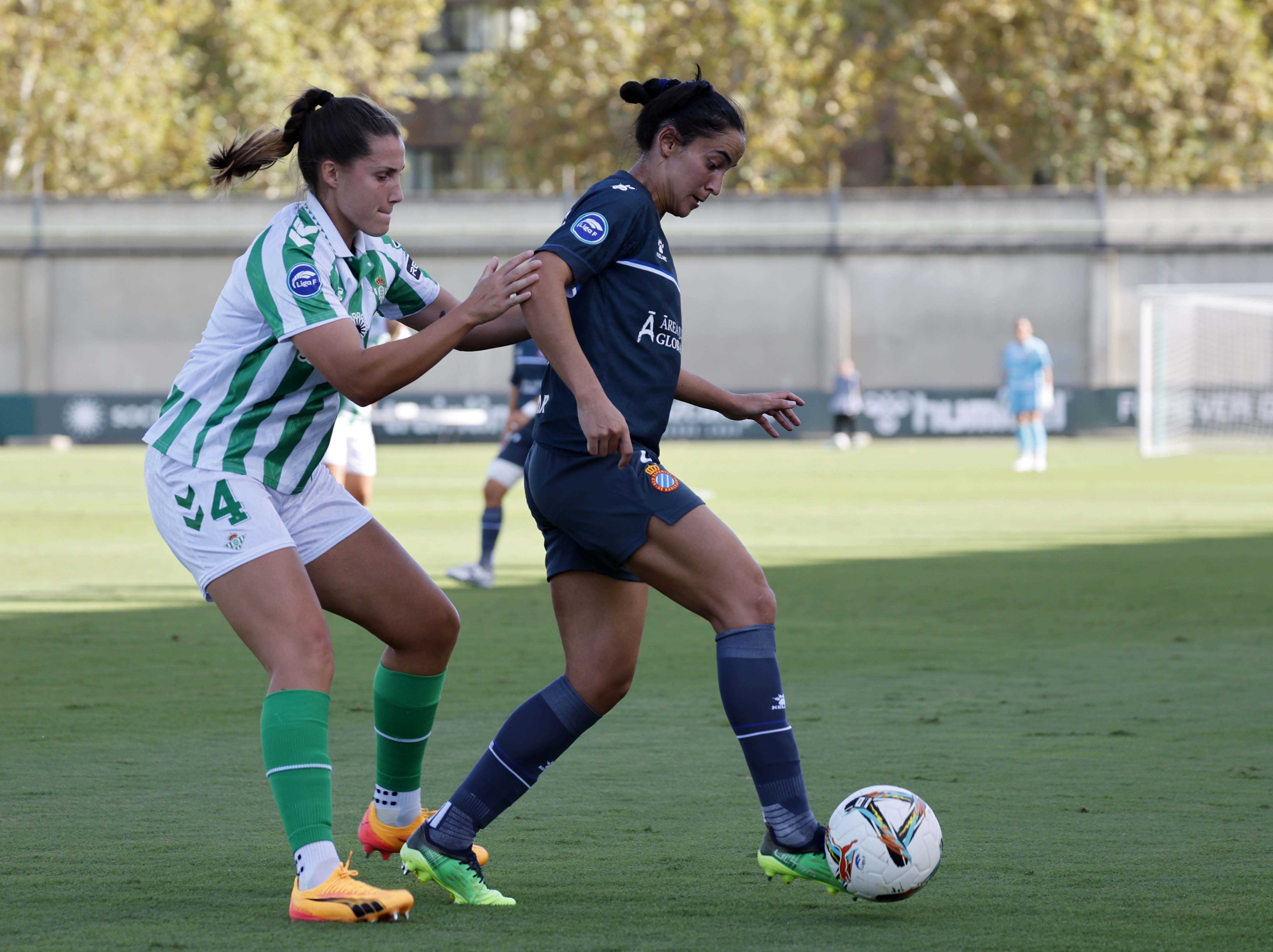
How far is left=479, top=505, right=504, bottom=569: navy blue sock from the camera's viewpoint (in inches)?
465

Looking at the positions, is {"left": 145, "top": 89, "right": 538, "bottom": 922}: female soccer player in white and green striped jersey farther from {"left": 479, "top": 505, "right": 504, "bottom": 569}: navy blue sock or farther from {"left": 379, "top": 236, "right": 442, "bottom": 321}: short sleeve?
{"left": 479, "top": 505, "right": 504, "bottom": 569}: navy blue sock

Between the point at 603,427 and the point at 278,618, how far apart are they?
0.85m

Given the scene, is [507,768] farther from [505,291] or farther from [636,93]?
[636,93]

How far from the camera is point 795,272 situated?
4209 centimetres

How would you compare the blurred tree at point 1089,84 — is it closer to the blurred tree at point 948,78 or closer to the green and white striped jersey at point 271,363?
the blurred tree at point 948,78

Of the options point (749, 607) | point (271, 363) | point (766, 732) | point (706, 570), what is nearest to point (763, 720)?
point (766, 732)

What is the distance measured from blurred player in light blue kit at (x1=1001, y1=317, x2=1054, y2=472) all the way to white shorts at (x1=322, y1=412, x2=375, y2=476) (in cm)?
1619

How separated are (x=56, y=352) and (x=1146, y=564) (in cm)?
3306

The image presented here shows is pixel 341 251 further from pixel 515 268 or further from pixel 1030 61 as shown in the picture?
pixel 1030 61

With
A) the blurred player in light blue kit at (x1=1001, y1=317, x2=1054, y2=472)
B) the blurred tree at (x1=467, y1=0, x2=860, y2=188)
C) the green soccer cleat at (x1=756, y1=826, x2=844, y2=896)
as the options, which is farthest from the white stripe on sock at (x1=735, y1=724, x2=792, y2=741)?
the blurred tree at (x1=467, y1=0, x2=860, y2=188)

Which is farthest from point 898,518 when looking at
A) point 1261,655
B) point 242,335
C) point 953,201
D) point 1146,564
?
point 953,201

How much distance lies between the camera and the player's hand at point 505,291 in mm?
4156

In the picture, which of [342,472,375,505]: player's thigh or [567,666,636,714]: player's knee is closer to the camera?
[567,666,636,714]: player's knee

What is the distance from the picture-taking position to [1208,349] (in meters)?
34.8
